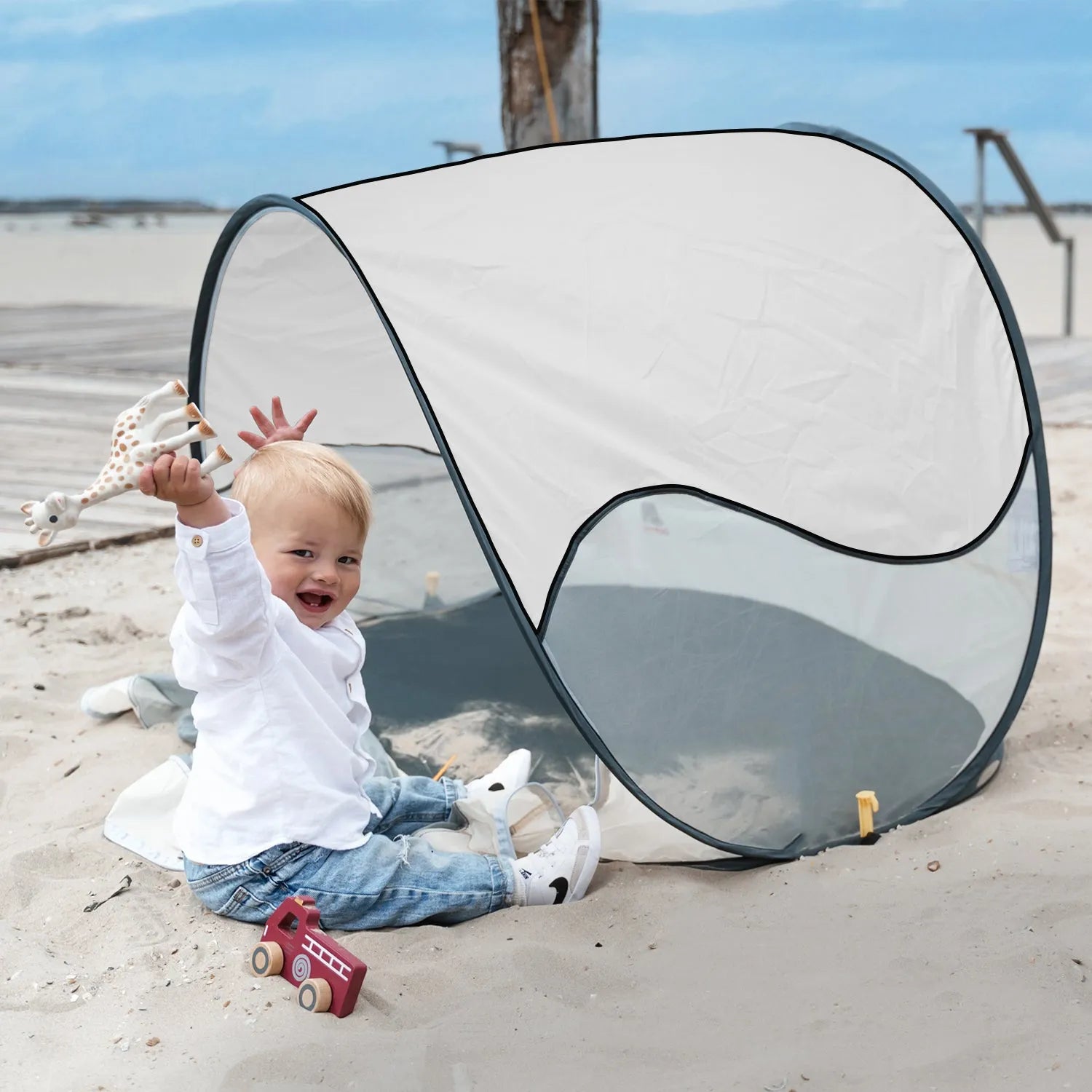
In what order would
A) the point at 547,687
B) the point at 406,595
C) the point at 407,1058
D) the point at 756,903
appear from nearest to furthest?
the point at 407,1058 → the point at 756,903 → the point at 547,687 → the point at 406,595

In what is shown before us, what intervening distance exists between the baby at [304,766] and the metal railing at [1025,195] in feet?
21.1

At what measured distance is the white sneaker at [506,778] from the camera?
2045mm

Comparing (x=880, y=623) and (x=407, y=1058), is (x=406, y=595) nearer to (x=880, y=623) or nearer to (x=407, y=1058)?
(x=880, y=623)

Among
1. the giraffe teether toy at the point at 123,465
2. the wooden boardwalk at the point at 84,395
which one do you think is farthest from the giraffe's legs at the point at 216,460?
the wooden boardwalk at the point at 84,395

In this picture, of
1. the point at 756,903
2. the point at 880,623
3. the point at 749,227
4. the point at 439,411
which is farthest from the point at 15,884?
the point at 749,227

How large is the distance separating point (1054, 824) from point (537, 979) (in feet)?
2.65

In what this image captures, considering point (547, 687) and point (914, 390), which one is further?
point (547, 687)

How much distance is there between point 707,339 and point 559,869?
2.59 ft

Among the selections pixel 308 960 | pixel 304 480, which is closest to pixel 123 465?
pixel 304 480

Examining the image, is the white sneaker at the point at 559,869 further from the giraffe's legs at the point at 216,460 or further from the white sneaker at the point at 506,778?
the giraffe's legs at the point at 216,460

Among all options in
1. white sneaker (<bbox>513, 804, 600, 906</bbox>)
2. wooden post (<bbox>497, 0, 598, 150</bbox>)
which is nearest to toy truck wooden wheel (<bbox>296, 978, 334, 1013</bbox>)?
white sneaker (<bbox>513, 804, 600, 906</bbox>)

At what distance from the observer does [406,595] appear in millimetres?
3016

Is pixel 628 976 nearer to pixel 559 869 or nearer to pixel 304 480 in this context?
pixel 559 869

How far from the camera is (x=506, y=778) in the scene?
6.77 ft
